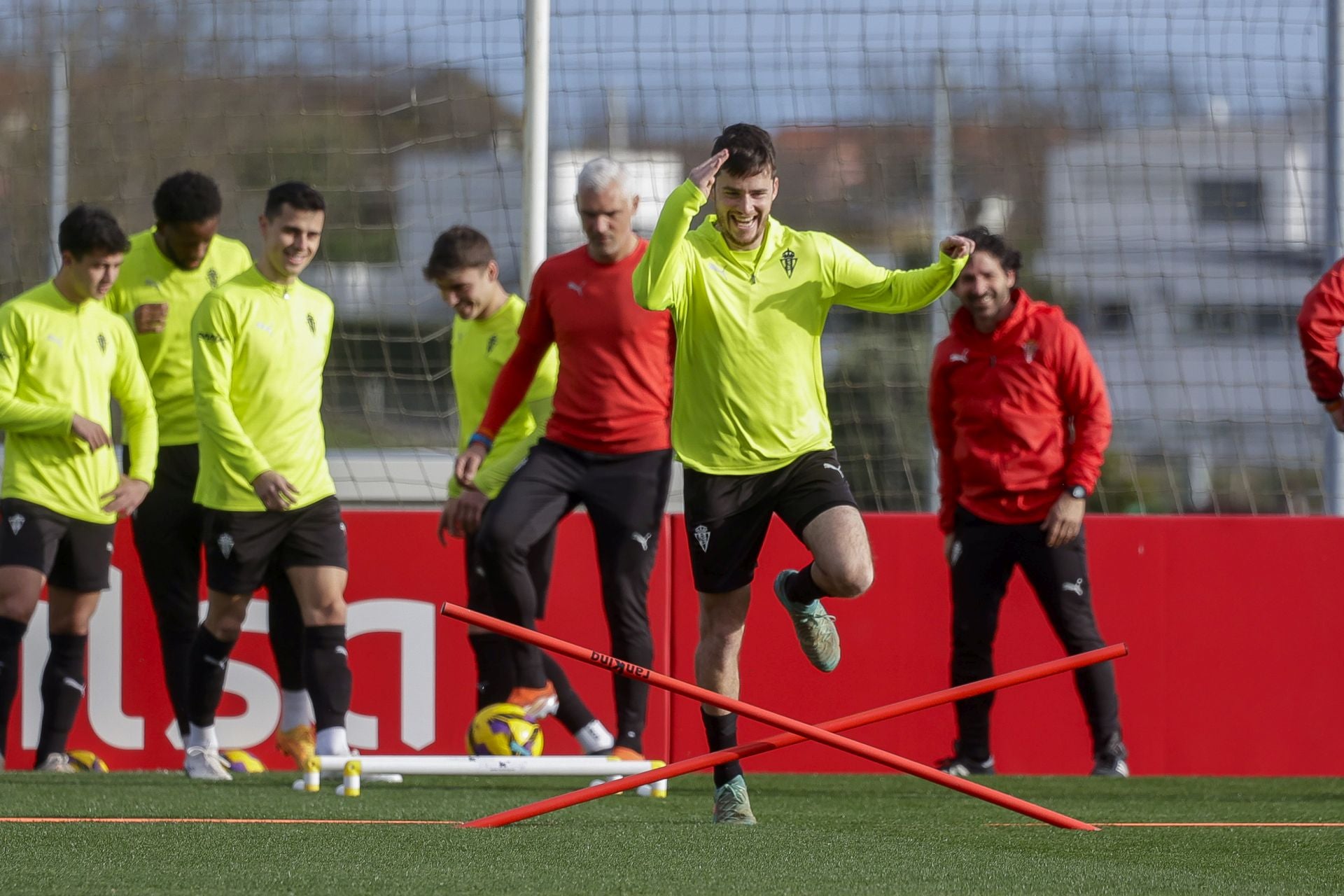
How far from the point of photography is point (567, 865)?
4262mm

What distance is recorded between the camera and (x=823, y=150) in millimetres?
8344

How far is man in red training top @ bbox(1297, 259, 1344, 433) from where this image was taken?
6234 mm

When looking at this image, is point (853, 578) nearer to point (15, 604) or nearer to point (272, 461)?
point (272, 461)

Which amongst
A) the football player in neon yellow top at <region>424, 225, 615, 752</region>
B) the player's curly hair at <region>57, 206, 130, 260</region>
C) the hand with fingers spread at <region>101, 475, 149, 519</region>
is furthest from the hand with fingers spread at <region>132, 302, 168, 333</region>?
the football player in neon yellow top at <region>424, 225, 615, 752</region>

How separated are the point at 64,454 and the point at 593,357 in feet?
6.93

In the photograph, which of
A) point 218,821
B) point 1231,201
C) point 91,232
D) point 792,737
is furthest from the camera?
point 1231,201

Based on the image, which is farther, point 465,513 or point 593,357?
point 465,513

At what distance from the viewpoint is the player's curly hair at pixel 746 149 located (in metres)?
5.04

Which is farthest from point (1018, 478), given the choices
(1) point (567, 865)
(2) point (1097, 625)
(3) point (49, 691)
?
(3) point (49, 691)

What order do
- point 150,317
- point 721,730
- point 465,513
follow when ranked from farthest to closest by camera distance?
1. point 150,317
2. point 465,513
3. point 721,730

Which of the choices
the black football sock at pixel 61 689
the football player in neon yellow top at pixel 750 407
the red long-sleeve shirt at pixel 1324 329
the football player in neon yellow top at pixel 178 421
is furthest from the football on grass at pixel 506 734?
the red long-sleeve shirt at pixel 1324 329

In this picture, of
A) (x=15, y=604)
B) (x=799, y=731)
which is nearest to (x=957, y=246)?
(x=799, y=731)

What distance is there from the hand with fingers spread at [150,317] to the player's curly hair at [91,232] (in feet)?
1.14

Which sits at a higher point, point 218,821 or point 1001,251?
point 1001,251
